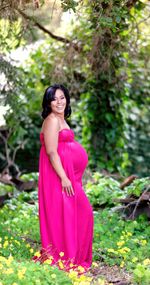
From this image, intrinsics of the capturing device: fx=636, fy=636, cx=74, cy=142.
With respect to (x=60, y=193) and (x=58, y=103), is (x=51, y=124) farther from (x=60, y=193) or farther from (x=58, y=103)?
(x=60, y=193)

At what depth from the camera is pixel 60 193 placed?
19.4 feet

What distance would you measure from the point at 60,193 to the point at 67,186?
100mm

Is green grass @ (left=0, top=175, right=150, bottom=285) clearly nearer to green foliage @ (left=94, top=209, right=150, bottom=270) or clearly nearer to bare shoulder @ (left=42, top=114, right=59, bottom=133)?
green foliage @ (left=94, top=209, right=150, bottom=270)

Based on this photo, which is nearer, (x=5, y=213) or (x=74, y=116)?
(x=5, y=213)

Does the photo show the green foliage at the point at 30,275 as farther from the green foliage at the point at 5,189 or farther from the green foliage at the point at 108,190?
the green foliage at the point at 5,189

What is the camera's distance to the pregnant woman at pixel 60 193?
587 cm

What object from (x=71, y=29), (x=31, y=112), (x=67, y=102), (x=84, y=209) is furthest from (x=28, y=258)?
(x=31, y=112)

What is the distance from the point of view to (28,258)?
6.11 m

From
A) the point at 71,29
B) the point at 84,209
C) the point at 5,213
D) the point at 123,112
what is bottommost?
the point at 5,213

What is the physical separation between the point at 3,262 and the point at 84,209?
1.64 m

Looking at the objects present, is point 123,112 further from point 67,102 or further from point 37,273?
point 37,273

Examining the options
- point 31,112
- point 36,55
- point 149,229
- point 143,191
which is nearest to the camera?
point 149,229

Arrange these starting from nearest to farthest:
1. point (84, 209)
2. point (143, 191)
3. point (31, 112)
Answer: point (84, 209) < point (143, 191) < point (31, 112)

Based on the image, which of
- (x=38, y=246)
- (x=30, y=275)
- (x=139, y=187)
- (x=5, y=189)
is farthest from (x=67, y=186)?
(x=5, y=189)
